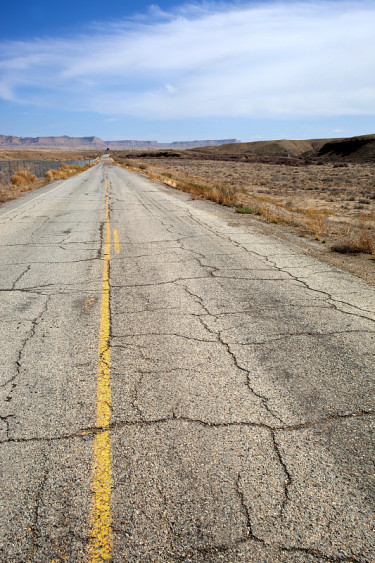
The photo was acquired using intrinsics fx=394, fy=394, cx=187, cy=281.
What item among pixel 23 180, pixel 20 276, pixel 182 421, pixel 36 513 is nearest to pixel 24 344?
pixel 182 421

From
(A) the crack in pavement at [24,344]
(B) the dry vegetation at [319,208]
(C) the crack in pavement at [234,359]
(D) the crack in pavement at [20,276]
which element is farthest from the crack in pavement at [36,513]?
(B) the dry vegetation at [319,208]

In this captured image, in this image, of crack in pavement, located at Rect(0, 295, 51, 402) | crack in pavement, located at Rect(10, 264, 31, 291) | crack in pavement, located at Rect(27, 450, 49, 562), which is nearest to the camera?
crack in pavement, located at Rect(27, 450, 49, 562)

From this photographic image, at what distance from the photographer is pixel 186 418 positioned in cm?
321

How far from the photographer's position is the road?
7.36 ft

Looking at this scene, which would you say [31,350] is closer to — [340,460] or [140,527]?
[140,527]

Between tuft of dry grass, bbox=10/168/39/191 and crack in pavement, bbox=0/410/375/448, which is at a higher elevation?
tuft of dry grass, bbox=10/168/39/191

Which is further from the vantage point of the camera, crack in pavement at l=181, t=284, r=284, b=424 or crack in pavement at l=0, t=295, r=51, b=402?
crack in pavement at l=0, t=295, r=51, b=402

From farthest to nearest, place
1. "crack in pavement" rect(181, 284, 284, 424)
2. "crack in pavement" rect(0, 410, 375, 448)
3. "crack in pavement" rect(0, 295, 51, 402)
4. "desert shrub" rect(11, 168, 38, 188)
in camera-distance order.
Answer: "desert shrub" rect(11, 168, 38, 188) → "crack in pavement" rect(0, 295, 51, 402) → "crack in pavement" rect(181, 284, 284, 424) → "crack in pavement" rect(0, 410, 375, 448)

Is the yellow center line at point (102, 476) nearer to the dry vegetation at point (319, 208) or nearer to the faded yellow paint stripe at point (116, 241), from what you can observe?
the faded yellow paint stripe at point (116, 241)

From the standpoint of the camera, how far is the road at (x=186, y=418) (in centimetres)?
224

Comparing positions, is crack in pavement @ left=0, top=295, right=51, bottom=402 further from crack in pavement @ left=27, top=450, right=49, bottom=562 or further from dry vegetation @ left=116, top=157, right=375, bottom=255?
dry vegetation @ left=116, top=157, right=375, bottom=255

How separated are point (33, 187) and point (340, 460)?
92.5 ft

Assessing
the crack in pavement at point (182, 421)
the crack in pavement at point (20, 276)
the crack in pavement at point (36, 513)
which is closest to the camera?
the crack in pavement at point (36, 513)

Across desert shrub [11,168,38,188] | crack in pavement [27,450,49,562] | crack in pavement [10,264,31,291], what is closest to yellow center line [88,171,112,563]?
crack in pavement [27,450,49,562]
